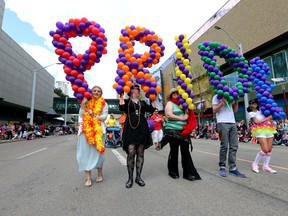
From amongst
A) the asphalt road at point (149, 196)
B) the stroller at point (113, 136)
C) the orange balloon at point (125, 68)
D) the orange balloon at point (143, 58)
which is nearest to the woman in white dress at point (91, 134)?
the asphalt road at point (149, 196)

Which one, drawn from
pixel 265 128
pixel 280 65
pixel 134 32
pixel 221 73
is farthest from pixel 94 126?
pixel 280 65

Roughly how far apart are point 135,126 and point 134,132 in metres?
0.11

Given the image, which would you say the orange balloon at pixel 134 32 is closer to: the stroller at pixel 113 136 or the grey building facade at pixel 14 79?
the stroller at pixel 113 136

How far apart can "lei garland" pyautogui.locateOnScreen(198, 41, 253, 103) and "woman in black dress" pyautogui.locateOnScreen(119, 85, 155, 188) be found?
168 centimetres

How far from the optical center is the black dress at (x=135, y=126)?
159 inches

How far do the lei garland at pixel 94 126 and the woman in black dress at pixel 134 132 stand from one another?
46 cm

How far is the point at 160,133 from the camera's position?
1159cm

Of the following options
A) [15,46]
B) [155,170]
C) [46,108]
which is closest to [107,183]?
[155,170]

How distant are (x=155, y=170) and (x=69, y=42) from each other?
3.33 meters

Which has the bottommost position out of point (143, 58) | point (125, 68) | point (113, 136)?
point (113, 136)

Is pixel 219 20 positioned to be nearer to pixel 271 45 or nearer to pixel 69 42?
pixel 271 45

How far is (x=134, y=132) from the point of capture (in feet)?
13.2

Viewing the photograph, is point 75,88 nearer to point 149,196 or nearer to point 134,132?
point 134,132

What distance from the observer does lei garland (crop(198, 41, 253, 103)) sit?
468 cm
